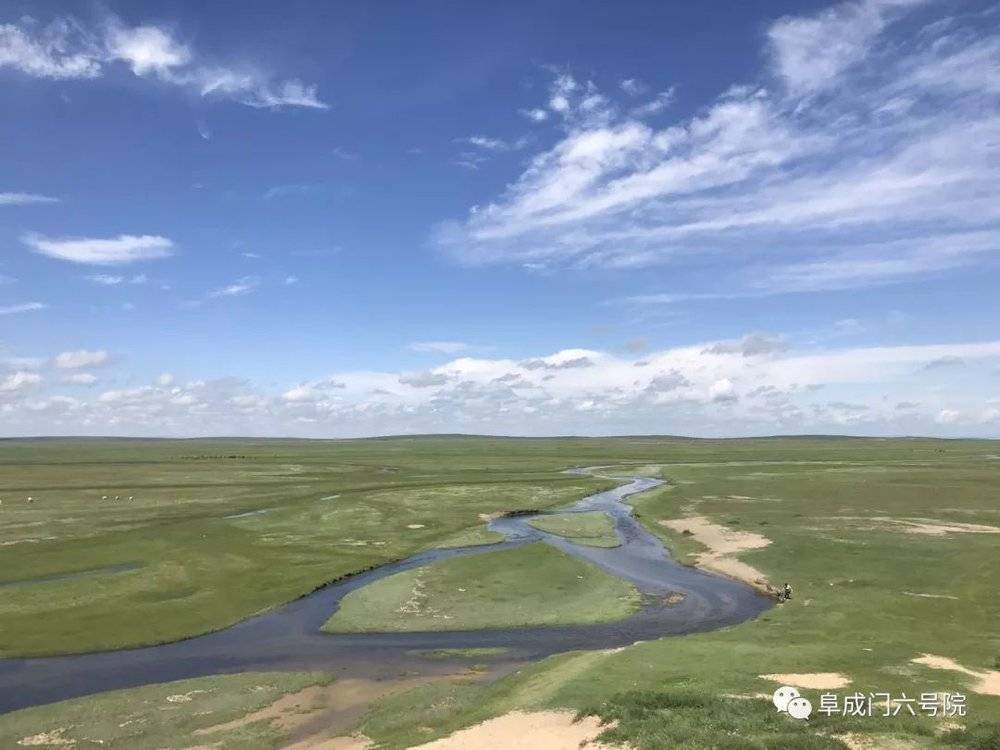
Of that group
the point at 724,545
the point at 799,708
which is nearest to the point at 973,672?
the point at 799,708

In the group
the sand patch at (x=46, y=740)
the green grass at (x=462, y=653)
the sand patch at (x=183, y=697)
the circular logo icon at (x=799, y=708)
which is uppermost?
the circular logo icon at (x=799, y=708)

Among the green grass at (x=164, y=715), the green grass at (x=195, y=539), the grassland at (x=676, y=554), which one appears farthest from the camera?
the green grass at (x=195, y=539)

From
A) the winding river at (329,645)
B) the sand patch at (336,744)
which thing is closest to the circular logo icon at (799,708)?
the winding river at (329,645)

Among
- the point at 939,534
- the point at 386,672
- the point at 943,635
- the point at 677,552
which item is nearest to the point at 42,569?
the point at 386,672

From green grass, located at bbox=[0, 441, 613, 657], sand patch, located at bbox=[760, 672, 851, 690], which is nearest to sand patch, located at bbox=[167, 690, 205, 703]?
green grass, located at bbox=[0, 441, 613, 657]

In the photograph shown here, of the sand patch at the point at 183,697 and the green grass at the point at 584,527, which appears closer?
the sand patch at the point at 183,697

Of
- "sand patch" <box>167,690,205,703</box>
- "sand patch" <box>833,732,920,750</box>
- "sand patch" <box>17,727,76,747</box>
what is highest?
"sand patch" <box>833,732,920,750</box>

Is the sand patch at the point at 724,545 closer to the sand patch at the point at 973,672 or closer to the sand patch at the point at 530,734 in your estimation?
the sand patch at the point at 973,672

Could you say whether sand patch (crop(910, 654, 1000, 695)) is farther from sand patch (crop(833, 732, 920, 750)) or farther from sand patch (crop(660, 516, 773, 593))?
sand patch (crop(660, 516, 773, 593))
